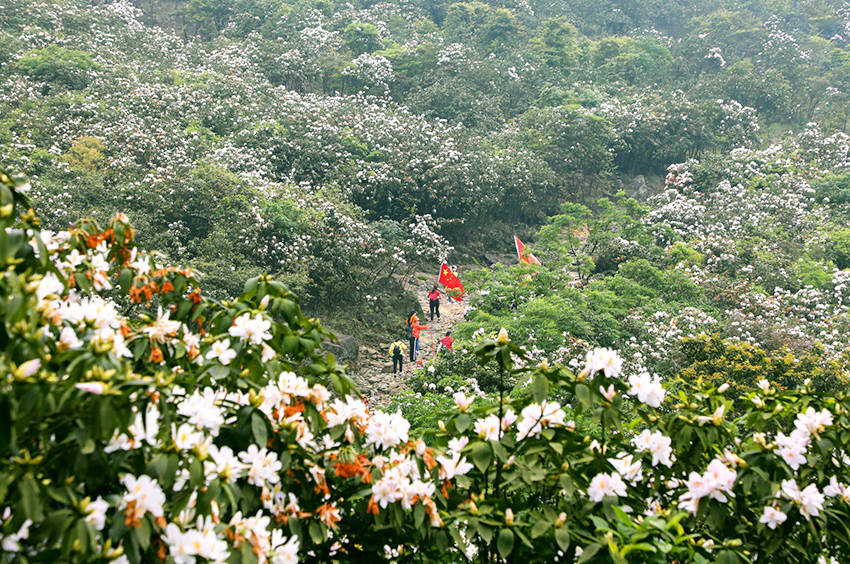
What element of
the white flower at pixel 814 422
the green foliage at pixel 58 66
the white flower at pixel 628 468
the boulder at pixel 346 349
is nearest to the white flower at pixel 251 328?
the white flower at pixel 628 468

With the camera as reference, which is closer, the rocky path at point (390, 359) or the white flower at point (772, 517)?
the white flower at point (772, 517)

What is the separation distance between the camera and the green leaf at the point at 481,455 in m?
1.77

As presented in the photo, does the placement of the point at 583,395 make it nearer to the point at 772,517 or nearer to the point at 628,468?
the point at 628,468

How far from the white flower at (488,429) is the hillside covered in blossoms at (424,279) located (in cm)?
1

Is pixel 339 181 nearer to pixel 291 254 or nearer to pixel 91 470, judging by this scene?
pixel 291 254


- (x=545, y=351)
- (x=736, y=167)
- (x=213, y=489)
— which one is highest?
(x=213, y=489)

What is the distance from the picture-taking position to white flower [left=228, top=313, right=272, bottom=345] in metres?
1.75

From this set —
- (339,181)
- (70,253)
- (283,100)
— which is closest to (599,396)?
(70,253)

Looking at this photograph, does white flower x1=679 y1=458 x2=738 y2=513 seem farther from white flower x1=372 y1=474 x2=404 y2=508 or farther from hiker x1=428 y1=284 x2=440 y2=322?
hiker x1=428 y1=284 x2=440 y2=322

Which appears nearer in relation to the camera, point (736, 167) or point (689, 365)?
point (689, 365)

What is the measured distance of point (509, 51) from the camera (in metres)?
24.3

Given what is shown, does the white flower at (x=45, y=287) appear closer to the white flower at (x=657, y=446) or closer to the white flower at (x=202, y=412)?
the white flower at (x=202, y=412)

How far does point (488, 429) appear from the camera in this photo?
1.88m

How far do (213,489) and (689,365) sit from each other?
804cm
